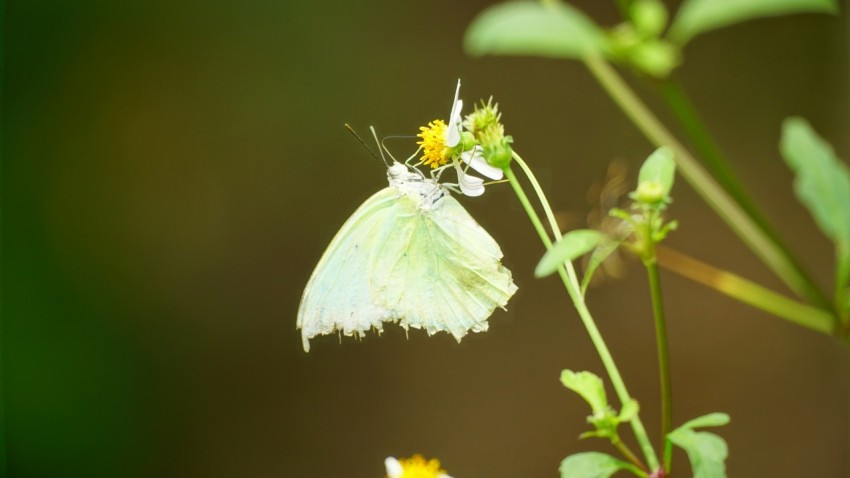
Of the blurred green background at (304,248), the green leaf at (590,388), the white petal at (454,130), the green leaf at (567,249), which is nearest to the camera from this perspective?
the green leaf at (567,249)

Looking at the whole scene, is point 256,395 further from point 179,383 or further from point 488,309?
point 488,309

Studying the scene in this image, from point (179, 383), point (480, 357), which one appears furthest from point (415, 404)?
point (179, 383)

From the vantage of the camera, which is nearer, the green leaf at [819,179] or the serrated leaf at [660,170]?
the green leaf at [819,179]

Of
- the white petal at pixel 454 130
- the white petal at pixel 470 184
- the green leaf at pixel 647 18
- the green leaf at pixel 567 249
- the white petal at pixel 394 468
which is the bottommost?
the white petal at pixel 394 468

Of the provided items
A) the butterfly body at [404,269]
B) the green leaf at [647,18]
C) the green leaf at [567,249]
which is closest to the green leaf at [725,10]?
the green leaf at [647,18]

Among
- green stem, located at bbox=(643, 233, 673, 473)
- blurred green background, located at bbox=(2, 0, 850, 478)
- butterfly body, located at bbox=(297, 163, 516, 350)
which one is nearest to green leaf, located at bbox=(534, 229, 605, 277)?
green stem, located at bbox=(643, 233, 673, 473)

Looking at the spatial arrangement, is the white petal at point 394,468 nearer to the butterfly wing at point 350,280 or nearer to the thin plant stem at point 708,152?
the butterfly wing at point 350,280
